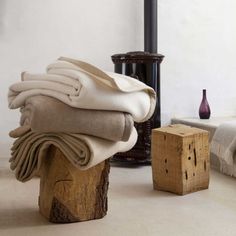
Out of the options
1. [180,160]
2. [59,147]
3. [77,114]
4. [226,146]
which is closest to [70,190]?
[59,147]

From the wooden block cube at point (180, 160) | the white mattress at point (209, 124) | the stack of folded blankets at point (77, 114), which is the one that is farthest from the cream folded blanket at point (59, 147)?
the white mattress at point (209, 124)

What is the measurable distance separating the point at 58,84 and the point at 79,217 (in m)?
0.41

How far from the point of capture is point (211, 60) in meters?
2.61

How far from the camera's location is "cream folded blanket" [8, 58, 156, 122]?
1.15 metres

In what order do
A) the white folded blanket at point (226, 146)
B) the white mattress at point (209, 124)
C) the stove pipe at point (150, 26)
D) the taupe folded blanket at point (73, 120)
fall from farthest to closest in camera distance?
1. the stove pipe at point (150, 26)
2. the white mattress at point (209, 124)
3. the white folded blanket at point (226, 146)
4. the taupe folded blanket at point (73, 120)

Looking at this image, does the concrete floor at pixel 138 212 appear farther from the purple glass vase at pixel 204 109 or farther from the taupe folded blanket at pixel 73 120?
the purple glass vase at pixel 204 109

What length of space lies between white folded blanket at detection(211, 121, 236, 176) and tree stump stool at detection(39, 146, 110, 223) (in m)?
0.74

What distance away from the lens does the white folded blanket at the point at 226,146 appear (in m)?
1.83

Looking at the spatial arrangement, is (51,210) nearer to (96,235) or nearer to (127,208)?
(96,235)

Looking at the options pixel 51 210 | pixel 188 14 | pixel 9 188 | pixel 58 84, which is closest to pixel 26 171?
pixel 51 210

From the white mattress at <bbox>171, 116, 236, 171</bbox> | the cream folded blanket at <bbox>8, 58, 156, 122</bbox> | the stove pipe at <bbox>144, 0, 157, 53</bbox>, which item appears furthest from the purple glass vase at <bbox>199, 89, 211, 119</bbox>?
the cream folded blanket at <bbox>8, 58, 156, 122</bbox>

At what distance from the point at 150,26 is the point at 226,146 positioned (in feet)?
2.74

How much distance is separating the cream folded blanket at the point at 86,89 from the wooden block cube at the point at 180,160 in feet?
1.14

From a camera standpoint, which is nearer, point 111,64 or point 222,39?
point 111,64
